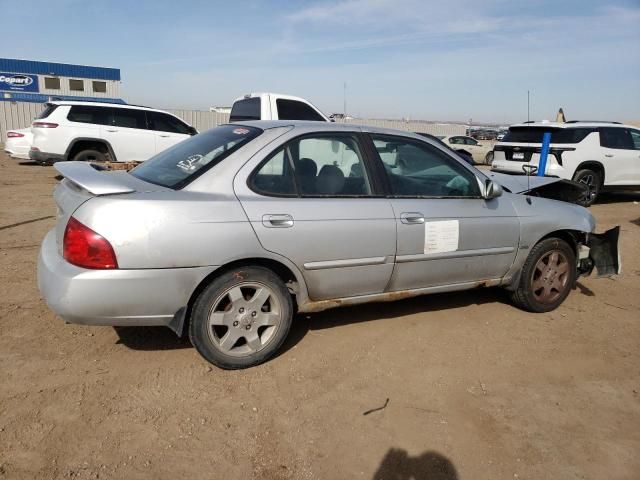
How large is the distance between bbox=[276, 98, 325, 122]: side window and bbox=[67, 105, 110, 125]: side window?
4693 millimetres

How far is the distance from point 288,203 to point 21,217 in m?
5.99

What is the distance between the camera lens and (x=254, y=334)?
325 centimetres

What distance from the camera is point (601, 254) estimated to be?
4738 mm

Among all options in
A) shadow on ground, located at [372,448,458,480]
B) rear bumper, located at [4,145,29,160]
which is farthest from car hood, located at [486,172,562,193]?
rear bumper, located at [4,145,29,160]

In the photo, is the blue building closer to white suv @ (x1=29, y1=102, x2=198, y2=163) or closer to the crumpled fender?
white suv @ (x1=29, y1=102, x2=198, y2=163)

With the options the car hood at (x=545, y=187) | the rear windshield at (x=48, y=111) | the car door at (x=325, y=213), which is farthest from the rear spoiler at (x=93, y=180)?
the rear windshield at (x=48, y=111)

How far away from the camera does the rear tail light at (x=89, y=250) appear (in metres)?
2.74

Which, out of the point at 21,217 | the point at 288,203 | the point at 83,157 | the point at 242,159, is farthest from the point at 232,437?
the point at 83,157

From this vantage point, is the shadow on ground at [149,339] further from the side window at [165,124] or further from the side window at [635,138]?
the side window at [635,138]

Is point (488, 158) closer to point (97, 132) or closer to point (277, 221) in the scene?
point (97, 132)

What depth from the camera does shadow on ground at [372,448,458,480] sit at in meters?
2.42

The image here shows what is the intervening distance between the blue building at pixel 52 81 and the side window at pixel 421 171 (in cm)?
3583

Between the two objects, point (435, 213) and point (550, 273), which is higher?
point (435, 213)

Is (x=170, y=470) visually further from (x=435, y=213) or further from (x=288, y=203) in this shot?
(x=435, y=213)
